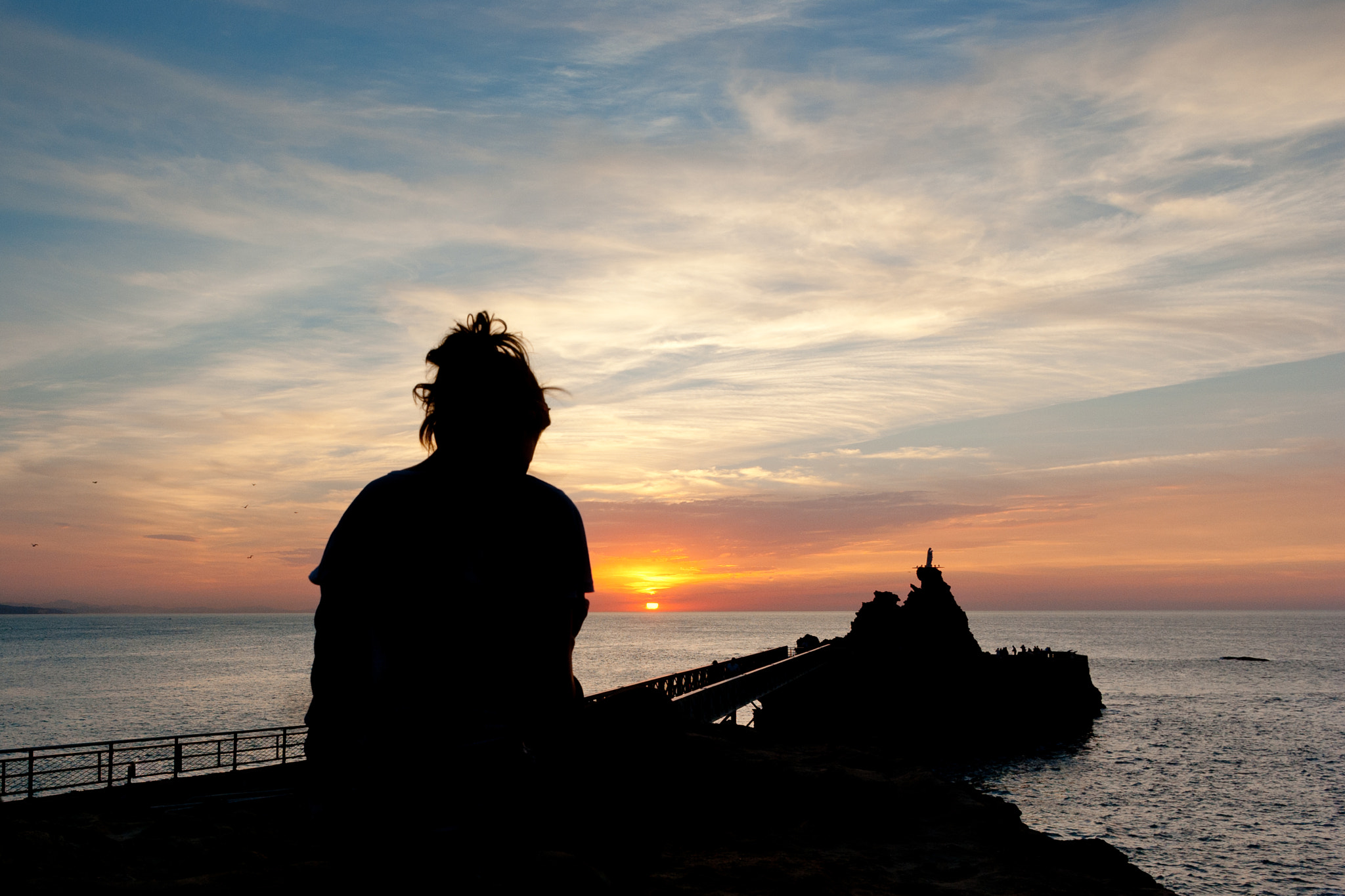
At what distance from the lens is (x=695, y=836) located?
12203mm

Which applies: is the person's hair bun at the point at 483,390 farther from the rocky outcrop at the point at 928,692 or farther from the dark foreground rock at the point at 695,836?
the rocky outcrop at the point at 928,692

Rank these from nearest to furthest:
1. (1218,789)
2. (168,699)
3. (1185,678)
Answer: (1218,789), (168,699), (1185,678)

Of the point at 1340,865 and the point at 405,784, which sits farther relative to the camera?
the point at 1340,865

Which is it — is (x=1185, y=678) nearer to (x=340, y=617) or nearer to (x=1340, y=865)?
(x=1340, y=865)

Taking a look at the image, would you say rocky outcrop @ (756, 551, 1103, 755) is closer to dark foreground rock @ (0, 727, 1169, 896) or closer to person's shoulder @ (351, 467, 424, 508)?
dark foreground rock @ (0, 727, 1169, 896)

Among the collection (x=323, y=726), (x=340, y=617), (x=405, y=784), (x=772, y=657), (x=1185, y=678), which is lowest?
(x=1185, y=678)

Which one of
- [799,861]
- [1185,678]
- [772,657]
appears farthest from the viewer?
[1185,678]

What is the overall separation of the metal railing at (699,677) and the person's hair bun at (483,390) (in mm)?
15631

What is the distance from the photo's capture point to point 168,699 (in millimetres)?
85438

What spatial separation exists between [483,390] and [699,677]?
3629 cm

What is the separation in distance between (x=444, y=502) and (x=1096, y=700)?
246 ft

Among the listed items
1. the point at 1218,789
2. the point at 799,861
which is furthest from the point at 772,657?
the point at 799,861

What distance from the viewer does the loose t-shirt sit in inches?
82.0

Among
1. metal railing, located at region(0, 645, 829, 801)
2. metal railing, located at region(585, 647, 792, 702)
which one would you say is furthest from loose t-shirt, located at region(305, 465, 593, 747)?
metal railing, located at region(585, 647, 792, 702)
